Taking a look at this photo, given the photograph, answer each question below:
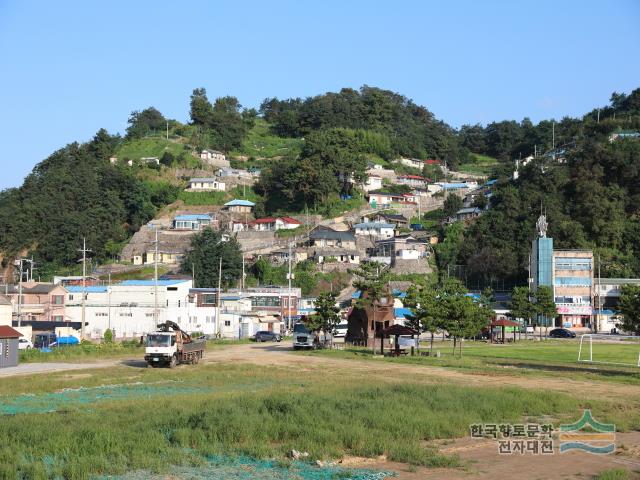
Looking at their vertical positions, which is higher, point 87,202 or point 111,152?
point 111,152

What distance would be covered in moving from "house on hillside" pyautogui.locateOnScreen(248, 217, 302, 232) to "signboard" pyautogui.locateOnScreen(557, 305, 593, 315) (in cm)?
3494

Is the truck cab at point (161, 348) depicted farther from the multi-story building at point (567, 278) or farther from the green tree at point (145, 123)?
the green tree at point (145, 123)

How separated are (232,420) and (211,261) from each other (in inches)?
2629

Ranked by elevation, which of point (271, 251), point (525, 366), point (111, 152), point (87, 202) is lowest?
point (525, 366)

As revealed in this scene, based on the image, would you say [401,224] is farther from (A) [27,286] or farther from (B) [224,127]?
(A) [27,286]

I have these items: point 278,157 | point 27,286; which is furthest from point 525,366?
point 278,157

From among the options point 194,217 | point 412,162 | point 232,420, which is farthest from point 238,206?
point 232,420

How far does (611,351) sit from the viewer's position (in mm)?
47562

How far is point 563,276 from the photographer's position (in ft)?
255

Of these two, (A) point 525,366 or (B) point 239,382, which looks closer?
(B) point 239,382

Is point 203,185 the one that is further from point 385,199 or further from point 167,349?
point 167,349

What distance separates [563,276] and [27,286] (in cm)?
5283

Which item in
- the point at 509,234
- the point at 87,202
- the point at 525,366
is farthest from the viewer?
the point at 87,202

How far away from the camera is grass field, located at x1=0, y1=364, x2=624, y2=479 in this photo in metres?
14.4
